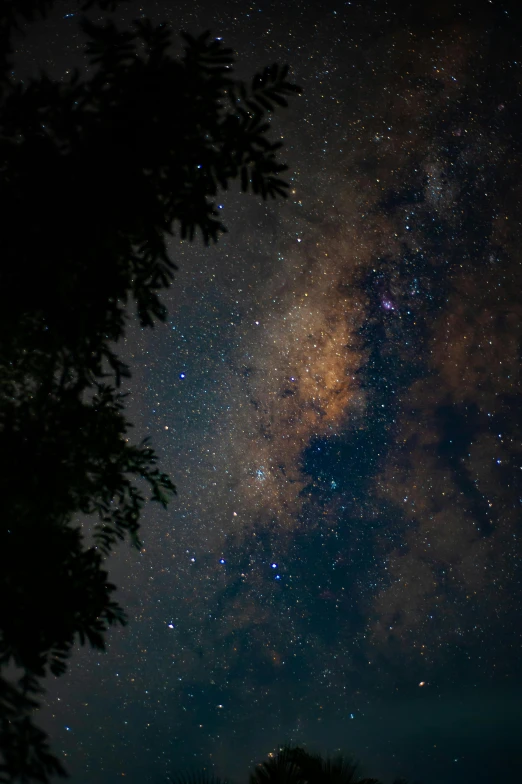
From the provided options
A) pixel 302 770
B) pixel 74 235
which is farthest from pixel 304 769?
pixel 74 235

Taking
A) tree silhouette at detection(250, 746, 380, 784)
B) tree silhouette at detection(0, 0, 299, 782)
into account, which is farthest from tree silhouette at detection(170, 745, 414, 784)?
tree silhouette at detection(0, 0, 299, 782)

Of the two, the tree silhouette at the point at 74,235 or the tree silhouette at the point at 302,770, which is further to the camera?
the tree silhouette at the point at 302,770

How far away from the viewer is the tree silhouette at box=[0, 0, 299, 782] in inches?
69.7

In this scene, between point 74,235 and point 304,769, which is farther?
point 304,769

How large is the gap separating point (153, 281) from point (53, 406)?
31.9 inches

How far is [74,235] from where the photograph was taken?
1.81 meters

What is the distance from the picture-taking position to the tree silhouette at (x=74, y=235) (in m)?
1.77

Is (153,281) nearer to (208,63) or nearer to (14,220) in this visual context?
(14,220)

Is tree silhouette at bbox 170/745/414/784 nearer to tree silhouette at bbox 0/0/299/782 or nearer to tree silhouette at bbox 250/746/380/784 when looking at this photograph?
tree silhouette at bbox 250/746/380/784

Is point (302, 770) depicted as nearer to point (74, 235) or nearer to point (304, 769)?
point (304, 769)

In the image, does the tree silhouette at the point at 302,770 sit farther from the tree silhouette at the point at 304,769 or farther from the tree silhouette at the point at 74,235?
the tree silhouette at the point at 74,235

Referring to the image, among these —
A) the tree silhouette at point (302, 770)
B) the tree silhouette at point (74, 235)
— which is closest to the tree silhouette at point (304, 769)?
→ the tree silhouette at point (302, 770)

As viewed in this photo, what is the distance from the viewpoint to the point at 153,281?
2.38m

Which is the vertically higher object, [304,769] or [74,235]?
[74,235]
